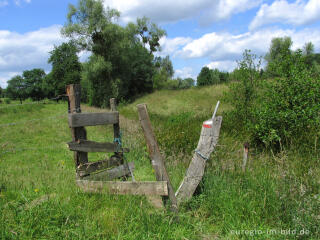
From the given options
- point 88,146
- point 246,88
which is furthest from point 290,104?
point 88,146

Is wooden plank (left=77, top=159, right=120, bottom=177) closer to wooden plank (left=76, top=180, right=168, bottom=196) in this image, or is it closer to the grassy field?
the grassy field

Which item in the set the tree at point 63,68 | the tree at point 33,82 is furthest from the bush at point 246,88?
the tree at point 33,82

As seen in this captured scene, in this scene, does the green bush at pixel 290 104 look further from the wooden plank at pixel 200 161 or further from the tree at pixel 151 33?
the tree at pixel 151 33

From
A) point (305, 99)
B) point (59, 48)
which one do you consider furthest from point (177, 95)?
point (59, 48)

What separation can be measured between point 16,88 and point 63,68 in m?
32.3

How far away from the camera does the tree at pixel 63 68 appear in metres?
46.1

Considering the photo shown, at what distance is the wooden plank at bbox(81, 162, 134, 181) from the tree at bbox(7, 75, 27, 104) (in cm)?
7412

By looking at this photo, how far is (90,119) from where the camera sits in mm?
4254

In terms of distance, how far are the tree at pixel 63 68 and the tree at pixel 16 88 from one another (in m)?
24.9

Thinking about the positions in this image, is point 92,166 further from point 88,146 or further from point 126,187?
point 126,187

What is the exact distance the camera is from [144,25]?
5538cm

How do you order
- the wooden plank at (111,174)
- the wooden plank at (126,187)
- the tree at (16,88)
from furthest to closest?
the tree at (16,88), the wooden plank at (111,174), the wooden plank at (126,187)

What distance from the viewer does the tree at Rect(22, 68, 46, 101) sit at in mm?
67688

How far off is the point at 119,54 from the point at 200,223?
1327 inches
